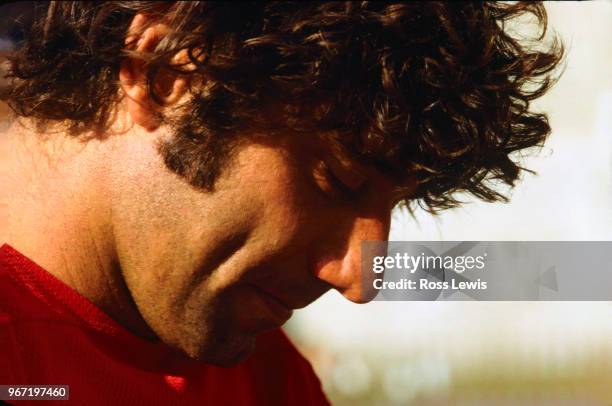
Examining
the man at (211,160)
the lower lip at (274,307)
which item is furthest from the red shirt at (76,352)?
the lower lip at (274,307)

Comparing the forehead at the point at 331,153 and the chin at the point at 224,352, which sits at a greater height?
the forehead at the point at 331,153

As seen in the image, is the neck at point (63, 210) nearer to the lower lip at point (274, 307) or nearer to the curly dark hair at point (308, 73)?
the curly dark hair at point (308, 73)

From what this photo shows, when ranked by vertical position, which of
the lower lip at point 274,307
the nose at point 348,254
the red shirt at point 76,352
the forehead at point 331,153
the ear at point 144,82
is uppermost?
the ear at point 144,82

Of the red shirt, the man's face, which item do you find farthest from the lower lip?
the red shirt

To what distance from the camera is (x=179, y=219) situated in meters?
1.12

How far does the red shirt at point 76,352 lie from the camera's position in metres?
1.06

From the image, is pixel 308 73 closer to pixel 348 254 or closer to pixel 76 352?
pixel 348 254

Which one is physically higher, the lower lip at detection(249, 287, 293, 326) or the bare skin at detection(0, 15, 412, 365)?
the bare skin at detection(0, 15, 412, 365)

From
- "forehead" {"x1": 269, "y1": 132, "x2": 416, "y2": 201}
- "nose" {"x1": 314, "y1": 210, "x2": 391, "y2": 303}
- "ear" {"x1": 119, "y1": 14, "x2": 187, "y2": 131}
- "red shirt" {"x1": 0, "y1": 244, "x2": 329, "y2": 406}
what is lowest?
"red shirt" {"x1": 0, "y1": 244, "x2": 329, "y2": 406}

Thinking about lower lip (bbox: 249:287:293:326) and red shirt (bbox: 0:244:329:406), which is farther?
lower lip (bbox: 249:287:293:326)

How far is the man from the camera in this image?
1.08 metres

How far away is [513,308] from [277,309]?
13.0 inches

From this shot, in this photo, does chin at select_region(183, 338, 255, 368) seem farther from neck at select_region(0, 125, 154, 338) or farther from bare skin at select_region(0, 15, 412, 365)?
neck at select_region(0, 125, 154, 338)

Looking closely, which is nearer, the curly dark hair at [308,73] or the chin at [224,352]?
the curly dark hair at [308,73]
